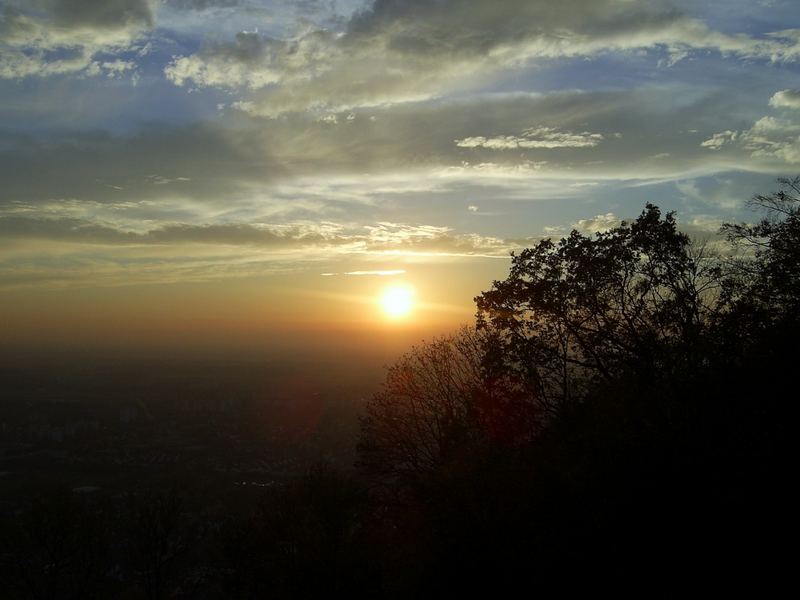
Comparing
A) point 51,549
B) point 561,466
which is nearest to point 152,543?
point 51,549

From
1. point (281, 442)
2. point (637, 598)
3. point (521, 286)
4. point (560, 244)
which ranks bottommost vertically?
point (281, 442)

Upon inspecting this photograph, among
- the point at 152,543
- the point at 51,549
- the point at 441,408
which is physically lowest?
the point at 152,543

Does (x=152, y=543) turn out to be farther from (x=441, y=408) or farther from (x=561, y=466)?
(x=561, y=466)

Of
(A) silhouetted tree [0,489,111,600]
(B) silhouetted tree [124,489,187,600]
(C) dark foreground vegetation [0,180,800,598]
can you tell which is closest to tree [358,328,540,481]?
(C) dark foreground vegetation [0,180,800,598]

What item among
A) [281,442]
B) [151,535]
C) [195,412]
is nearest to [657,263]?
[151,535]

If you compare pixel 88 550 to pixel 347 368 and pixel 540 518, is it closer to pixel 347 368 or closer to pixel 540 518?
pixel 540 518

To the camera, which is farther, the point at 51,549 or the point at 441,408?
the point at 441,408
